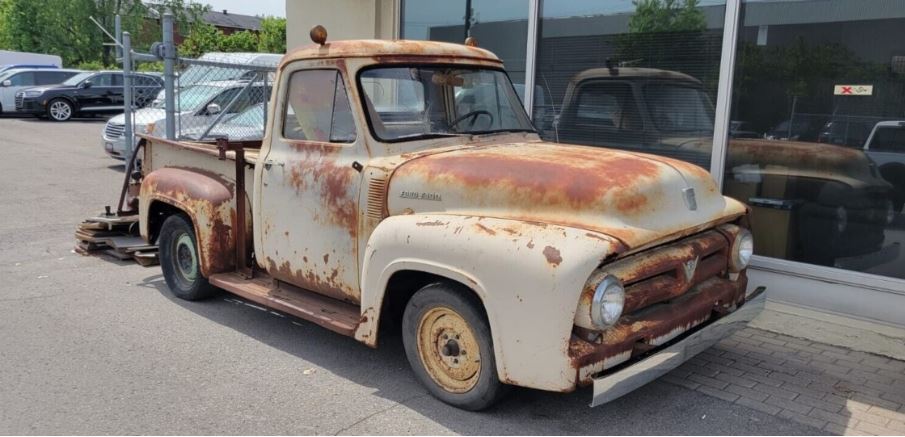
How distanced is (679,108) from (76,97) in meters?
22.8

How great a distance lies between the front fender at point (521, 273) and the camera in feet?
10.6

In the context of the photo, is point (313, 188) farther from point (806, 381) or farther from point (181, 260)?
point (806, 381)

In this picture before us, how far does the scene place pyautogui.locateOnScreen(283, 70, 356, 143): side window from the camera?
4531 mm

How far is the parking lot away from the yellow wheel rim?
167 millimetres

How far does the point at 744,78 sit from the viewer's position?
6.03 meters

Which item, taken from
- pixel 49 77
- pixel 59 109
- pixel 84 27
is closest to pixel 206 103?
pixel 59 109

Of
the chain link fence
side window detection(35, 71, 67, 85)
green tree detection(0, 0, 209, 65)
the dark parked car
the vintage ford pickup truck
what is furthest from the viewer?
green tree detection(0, 0, 209, 65)

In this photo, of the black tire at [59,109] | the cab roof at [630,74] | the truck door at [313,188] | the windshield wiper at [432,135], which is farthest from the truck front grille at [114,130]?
the black tire at [59,109]

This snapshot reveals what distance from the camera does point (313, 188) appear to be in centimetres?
Result: 456

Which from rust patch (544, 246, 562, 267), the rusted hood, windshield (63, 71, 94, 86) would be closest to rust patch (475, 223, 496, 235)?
the rusted hood

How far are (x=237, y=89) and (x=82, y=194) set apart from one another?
3179 millimetres

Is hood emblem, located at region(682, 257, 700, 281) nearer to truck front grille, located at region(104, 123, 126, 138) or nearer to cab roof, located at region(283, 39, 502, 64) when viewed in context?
cab roof, located at region(283, 39, 502, 64)

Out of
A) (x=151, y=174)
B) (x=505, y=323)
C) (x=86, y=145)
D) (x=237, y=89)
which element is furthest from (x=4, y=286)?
(x=86, y=145)

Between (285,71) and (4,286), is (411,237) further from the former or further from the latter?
(4,286)
